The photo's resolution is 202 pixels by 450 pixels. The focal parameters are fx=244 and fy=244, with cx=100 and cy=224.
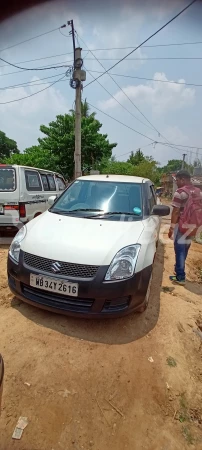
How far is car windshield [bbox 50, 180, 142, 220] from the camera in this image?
10.4 feet

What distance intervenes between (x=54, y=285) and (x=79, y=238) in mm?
531

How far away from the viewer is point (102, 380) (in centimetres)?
192

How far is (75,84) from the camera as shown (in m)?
9.25

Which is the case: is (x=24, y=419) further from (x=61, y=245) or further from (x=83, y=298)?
(x=61, y=245)

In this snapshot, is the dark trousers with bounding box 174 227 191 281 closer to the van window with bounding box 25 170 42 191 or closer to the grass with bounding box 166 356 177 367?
the grass with bounding box 166 356 177 367

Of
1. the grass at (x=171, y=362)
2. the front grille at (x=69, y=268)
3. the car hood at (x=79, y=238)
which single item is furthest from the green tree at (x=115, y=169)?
the grass at (x=171, y=362)

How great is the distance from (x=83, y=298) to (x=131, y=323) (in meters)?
0.69

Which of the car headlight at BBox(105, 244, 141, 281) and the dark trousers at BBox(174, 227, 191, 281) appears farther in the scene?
the dark trousers at BBox(174, 227, 191, 281)

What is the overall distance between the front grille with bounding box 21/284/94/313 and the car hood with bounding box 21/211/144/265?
0.36 m

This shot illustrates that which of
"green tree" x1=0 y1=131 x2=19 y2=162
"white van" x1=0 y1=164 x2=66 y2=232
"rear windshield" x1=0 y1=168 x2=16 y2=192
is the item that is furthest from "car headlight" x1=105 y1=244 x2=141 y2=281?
"green tree" x1=0 y1=131 x2=19 y2=162

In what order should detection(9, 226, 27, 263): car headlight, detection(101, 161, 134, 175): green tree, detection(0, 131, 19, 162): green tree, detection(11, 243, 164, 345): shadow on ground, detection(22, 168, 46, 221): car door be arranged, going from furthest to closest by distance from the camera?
detection(0, 131, 19, 162): green tree → detection(101, 161, 134, 175): green tree → detection(22, 168, 46, 221): car door → detection(9, 226, 27, 263): car headlight → detection(11, 243, 164, 345): shadow on ground

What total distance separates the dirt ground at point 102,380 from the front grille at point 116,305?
0.94 feet

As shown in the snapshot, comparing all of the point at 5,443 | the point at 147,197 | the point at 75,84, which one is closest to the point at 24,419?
the point at 5,443

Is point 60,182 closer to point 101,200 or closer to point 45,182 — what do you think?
point 45,182
